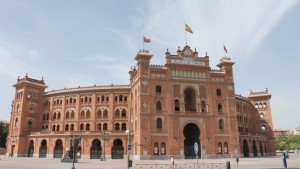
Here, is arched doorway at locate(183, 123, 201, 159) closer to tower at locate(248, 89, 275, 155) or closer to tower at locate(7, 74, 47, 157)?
tower at locate(248, 89, 275, 155)

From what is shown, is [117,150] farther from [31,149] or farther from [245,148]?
[245,148]

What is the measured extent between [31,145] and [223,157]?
45380mm

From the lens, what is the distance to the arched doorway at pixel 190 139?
5694 centimetres

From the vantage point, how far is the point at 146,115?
54.6 meters

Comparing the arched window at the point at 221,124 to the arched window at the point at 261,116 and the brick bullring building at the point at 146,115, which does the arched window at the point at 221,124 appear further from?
the arched window at the point at 261,116

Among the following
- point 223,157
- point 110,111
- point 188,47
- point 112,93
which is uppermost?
point 188,47

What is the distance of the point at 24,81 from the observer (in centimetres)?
7075

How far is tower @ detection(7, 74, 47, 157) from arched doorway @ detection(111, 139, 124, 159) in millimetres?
23144

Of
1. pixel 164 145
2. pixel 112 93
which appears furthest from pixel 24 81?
pixel 164 145

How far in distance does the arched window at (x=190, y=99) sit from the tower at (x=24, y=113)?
38760mm

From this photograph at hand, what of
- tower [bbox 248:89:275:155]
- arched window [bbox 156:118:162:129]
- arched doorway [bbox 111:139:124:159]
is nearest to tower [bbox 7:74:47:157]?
arched doorway [bbox 111:139:124:159]

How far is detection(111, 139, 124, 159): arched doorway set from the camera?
195 feet

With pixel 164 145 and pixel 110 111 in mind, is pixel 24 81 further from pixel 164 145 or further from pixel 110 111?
pixel 164 145

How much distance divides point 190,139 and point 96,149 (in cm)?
2129
